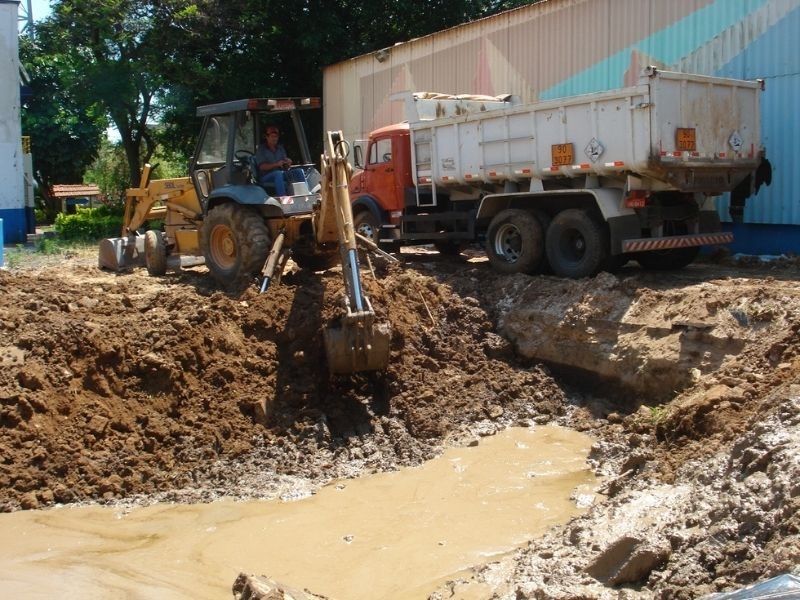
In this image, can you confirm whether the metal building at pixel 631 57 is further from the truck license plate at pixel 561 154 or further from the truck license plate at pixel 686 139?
the truck license plate at pixel 561 154

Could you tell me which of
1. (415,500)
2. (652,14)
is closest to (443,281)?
(415,500)

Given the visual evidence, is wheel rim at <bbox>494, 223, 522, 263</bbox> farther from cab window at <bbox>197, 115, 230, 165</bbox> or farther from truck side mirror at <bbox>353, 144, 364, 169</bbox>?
cab window at <bbox>197, 115, 230, 165</bbox>

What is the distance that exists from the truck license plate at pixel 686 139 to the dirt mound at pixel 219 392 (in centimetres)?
314

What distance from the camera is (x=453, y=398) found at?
9.29m

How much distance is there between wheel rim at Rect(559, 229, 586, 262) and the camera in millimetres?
11461

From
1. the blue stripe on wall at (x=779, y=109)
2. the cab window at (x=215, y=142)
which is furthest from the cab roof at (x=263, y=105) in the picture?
the blue stripe on wall at (x=779, y=109)

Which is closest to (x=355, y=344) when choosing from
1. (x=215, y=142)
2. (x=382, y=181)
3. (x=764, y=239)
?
(x=215, y=142)

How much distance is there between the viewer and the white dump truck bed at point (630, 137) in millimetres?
10359

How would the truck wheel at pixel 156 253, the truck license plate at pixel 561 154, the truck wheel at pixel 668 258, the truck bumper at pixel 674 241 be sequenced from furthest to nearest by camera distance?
the truck wheel at pixel 156 253 → the truck wheel at pixel 668 258 → the truck license plate at pixel 561 154 → the truck bumper at pixel 674 241

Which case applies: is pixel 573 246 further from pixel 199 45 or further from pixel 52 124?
pixel 52 124

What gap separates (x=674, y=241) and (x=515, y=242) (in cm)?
215

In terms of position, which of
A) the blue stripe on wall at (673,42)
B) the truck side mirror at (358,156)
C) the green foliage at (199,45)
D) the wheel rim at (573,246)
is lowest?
the wheel rim at (573,246)

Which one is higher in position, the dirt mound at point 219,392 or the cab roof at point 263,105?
the cab roof at point 263,105

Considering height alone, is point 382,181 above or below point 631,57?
below
